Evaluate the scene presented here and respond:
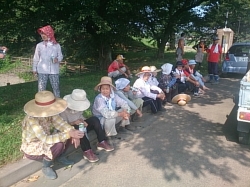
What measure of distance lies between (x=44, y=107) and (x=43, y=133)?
0.32 meters

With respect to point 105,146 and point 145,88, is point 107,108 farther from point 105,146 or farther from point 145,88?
point 145,88

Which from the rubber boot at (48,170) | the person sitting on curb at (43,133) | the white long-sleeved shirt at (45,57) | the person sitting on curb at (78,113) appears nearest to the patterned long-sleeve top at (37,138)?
the person sitting on curb at (43,133)

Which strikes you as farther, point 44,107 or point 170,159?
point 170,159

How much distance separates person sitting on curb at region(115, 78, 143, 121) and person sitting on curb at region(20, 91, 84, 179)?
5.89ft

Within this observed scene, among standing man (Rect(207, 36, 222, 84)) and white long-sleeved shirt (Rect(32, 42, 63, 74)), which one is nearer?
white long-sleeved shirt (Rect(32, 42, 63, 74))

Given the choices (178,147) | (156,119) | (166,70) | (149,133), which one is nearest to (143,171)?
(178,147)

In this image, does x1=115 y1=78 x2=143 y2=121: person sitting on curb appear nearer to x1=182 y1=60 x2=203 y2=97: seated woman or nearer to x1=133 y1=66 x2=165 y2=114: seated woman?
x1=133 y1=66 x2=165 y2=114: seated woman

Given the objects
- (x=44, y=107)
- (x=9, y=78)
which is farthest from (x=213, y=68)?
(x=9, y=78)

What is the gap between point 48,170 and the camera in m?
3.57

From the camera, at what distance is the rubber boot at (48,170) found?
353 centimetres

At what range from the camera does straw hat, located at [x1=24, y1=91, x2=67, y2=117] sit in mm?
3324

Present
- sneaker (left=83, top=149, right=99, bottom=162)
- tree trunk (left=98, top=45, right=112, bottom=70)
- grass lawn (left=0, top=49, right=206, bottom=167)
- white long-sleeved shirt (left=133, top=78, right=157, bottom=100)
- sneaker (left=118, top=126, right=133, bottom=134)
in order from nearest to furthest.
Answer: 1. grass lawn (left=0, top=49, right=206, bottom=167)
2. sneaker (left=83, top=149, right=99, bottom=162)
3. sneaker (left=118, top=126, right=133, bottom=134)
4. white long-sleeved shirt (left=133, top=78, right=157, bottom=100)
5. tree trunk (left=98, top=45, right=112, bottom=70)

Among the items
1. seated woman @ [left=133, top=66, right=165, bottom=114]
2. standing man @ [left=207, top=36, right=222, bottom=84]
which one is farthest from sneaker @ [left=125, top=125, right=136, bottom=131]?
standing man @ [left=207, top=36, right=222, bottom=84]

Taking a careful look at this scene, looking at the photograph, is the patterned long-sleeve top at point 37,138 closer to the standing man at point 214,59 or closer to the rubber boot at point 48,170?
the rubber boot at point 48,170
